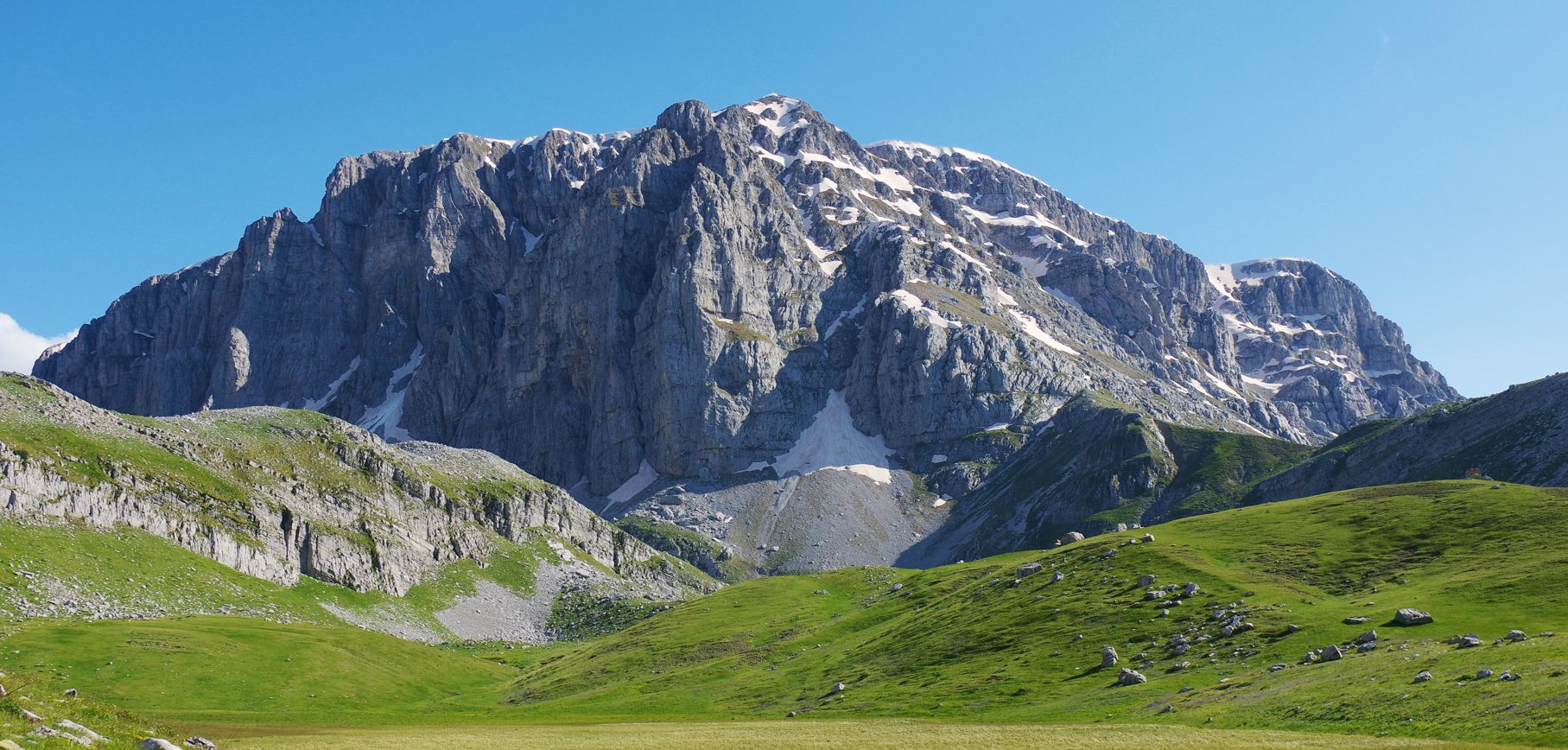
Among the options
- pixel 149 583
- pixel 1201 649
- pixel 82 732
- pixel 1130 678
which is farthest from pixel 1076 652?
pixel 149 583

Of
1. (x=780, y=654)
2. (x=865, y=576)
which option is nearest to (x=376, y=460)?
(x=865, y=576)

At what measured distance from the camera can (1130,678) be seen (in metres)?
62.4

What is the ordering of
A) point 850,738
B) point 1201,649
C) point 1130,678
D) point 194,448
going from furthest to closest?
1. point 194,448
2. point 1201,649
3. point 1130,678
4. point 850,738

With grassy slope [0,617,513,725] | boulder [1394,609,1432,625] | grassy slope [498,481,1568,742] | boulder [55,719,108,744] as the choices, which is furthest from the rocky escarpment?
boulder [1394,609,1432,625]

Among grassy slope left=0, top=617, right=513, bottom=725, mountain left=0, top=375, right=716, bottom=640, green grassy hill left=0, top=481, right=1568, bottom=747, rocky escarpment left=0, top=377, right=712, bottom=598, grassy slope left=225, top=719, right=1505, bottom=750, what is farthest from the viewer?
rocky escarpment left=0, top=377, right=712, bottom=598

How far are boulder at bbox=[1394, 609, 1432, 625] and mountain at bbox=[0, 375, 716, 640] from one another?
11933cm

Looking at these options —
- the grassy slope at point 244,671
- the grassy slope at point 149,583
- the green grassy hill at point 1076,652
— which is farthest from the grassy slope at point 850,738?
the grassy slope at point 149,583

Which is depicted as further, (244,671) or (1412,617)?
(244,671)

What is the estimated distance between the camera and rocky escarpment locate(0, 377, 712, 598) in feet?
444

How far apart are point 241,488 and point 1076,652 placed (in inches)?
5317

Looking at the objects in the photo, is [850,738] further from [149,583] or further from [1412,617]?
[149,583]

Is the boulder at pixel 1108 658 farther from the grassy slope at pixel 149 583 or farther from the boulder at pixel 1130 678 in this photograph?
the grassy slope at pixel 149 583

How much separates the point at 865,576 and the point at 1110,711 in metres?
107

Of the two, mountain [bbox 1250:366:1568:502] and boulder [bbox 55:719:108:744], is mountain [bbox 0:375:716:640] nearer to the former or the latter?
boulder [bbox 55:719:108:744]
